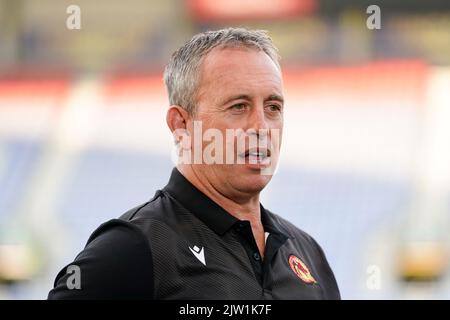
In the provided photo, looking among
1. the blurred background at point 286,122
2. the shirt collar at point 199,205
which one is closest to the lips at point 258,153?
the shirt collar at point 199,205

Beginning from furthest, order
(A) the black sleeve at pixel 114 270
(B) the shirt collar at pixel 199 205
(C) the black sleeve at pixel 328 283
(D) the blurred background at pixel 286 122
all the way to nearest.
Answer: (D) the blurred background at pixel 286 122, (C) the black sleeve at pixel 328 283, (B) the shirt collar at pixel 199 205, (A) the black sleeve at pixel 114 270

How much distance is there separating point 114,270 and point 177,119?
35cm

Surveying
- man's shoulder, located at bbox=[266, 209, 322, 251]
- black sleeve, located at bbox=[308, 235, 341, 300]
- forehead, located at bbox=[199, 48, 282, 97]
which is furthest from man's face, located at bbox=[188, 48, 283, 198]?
black sleeve, located at bbox=[308, 235, 341, 300]

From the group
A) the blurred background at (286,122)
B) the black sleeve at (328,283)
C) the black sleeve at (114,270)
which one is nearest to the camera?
the black sleeve at (114,270)

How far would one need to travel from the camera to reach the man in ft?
4.01

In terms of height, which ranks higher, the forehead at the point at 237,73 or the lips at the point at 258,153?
the forehead at the point at 237,73

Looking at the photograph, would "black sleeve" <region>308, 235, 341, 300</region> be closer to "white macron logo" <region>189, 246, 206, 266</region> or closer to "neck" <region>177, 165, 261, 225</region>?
"neck" <region>177, 165, 261, 225</region>

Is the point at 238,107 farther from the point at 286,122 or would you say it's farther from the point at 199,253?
the point at 286,122

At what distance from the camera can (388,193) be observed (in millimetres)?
5191

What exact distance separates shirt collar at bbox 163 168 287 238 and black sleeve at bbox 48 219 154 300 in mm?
144

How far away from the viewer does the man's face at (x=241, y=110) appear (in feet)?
4.47

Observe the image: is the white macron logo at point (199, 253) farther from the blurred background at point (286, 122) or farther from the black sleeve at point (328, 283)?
the blurred background at point (286, 122)

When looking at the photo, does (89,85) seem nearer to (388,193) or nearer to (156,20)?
(156,20)
